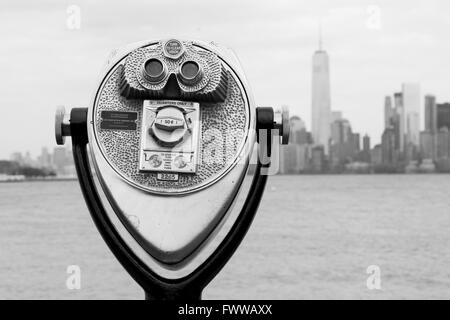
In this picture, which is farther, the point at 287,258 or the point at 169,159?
the point at 287,258

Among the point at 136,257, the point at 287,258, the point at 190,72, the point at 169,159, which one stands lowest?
the point at 287,258

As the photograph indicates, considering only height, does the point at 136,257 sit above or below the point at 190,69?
below

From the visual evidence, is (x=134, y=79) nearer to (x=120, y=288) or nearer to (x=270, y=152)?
(x=270, y=152)

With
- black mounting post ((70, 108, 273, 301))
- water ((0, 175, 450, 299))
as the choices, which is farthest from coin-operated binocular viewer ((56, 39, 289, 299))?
water ((0, 175, 450, 299))

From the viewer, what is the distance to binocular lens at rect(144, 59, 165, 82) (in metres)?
2.35

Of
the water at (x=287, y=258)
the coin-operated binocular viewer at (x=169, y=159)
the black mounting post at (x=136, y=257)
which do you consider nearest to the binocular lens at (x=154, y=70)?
the coin-operated binocular viewer at (x=169, y=159)

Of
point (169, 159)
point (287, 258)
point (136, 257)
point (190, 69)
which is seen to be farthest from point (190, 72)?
point (287, 258)

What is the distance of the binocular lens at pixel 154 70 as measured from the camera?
235 centimetres

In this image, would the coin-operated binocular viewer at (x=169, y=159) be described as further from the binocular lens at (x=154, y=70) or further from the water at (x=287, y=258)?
the water at (x=287, y=258)

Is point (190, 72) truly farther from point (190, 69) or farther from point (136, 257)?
point (136, 257)

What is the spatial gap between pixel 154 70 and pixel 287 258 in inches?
713

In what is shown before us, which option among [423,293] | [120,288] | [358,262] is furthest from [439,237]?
[120,288]

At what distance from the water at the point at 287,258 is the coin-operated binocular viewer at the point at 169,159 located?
11.5 meters

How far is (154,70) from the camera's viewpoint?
2.37 m
